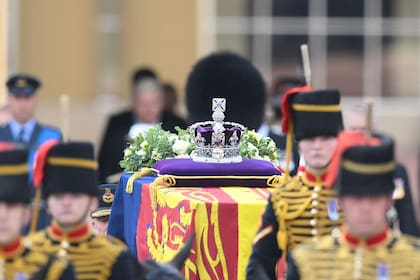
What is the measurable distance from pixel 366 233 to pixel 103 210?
13.5ft

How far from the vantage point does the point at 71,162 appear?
657cm

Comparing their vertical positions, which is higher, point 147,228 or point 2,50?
point 2,50

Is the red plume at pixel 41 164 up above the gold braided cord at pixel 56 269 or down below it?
above

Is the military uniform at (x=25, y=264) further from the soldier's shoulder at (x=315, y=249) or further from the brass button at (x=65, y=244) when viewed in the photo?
the soldier's shoulder at (x=315, y=249)

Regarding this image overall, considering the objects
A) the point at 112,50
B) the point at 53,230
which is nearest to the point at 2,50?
the point at 112,50

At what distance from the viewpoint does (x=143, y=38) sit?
75.9 feet

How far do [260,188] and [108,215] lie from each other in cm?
134

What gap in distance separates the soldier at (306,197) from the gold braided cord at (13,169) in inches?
53.6

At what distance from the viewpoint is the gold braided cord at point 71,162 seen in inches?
258

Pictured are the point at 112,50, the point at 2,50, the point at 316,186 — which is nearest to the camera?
the point at 316,186

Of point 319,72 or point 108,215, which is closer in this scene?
point 108,215

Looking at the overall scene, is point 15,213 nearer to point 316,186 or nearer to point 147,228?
point 316,186

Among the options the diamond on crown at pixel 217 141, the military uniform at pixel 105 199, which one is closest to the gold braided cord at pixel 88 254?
the diamond on crown at pixel 217 141

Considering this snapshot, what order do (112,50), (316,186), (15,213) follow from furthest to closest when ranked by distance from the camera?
(112,50) < (316,186) < (15,213)
